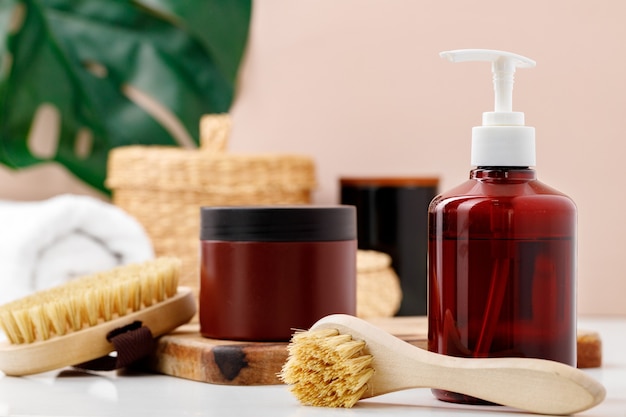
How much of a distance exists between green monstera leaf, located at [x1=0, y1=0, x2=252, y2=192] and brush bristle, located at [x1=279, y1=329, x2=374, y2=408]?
32.4 inches

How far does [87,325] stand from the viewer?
1.88 ft

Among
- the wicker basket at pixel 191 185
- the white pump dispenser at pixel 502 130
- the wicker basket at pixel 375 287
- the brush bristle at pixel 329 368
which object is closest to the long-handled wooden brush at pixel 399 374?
the brush bristle at pixel 329 368

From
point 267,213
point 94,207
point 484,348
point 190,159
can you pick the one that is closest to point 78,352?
point 267,213

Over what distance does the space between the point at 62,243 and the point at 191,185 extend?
0.59 ft

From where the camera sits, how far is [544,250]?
0.46 meters

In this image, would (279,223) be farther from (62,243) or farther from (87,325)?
(62,243)

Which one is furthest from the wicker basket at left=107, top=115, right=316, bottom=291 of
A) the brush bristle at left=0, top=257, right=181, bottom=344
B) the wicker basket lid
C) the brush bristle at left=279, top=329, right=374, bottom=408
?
the brush bristle at left=279, top=329, right=374, bottom=408

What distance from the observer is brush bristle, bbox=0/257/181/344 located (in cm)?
55

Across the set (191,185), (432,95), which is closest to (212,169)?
(191,185)

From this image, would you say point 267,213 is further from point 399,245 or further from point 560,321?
point 399,245

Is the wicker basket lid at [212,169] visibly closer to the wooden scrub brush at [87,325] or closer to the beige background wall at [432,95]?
the beige background wall at [432,95]

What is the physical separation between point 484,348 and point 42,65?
3.15 ft

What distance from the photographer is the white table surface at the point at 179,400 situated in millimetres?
460

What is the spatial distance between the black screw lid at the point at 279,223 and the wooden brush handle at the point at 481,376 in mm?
98
